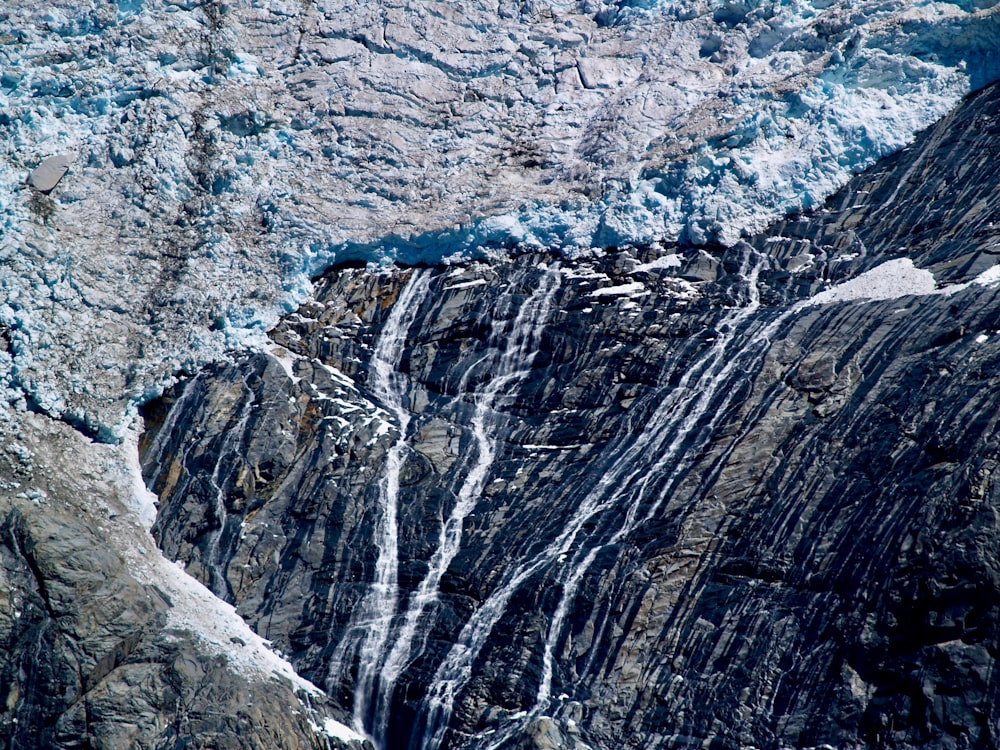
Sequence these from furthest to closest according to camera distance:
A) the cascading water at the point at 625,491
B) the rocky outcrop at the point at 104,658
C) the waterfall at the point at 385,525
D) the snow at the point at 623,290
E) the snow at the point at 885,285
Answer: the snow at the point at 623,290
the snow at the point at 885,285
the waterfall at the point at 385,525
the cascading water at the point at 625,491
the rocky outcrop at the point at 104,658

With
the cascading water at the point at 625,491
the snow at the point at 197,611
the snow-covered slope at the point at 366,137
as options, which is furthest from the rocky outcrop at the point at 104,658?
the snow-covered slope at the point at 366,137

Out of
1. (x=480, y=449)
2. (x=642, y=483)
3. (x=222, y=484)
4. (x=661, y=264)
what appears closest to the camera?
(x=642, y=483)

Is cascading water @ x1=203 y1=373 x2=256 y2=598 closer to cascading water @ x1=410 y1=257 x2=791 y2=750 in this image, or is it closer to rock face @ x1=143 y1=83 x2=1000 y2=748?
rock face @ x1=143 y1=83 x2=1000 y2=748

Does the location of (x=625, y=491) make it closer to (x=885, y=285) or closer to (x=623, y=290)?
(x=623, y=290)

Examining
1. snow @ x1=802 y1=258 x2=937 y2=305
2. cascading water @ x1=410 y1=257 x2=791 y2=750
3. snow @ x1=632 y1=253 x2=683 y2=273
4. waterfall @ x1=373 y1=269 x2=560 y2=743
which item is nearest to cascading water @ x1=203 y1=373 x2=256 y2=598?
waterfall @ x1=373 y1=269 x2=560 y2=743

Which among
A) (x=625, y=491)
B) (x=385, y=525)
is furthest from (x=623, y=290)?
(x=385, y=525)

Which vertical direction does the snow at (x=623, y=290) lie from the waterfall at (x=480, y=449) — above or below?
above

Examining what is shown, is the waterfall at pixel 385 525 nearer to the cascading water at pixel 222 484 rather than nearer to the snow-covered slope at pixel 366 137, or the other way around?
the snow-covered slope at pixel 366 137
